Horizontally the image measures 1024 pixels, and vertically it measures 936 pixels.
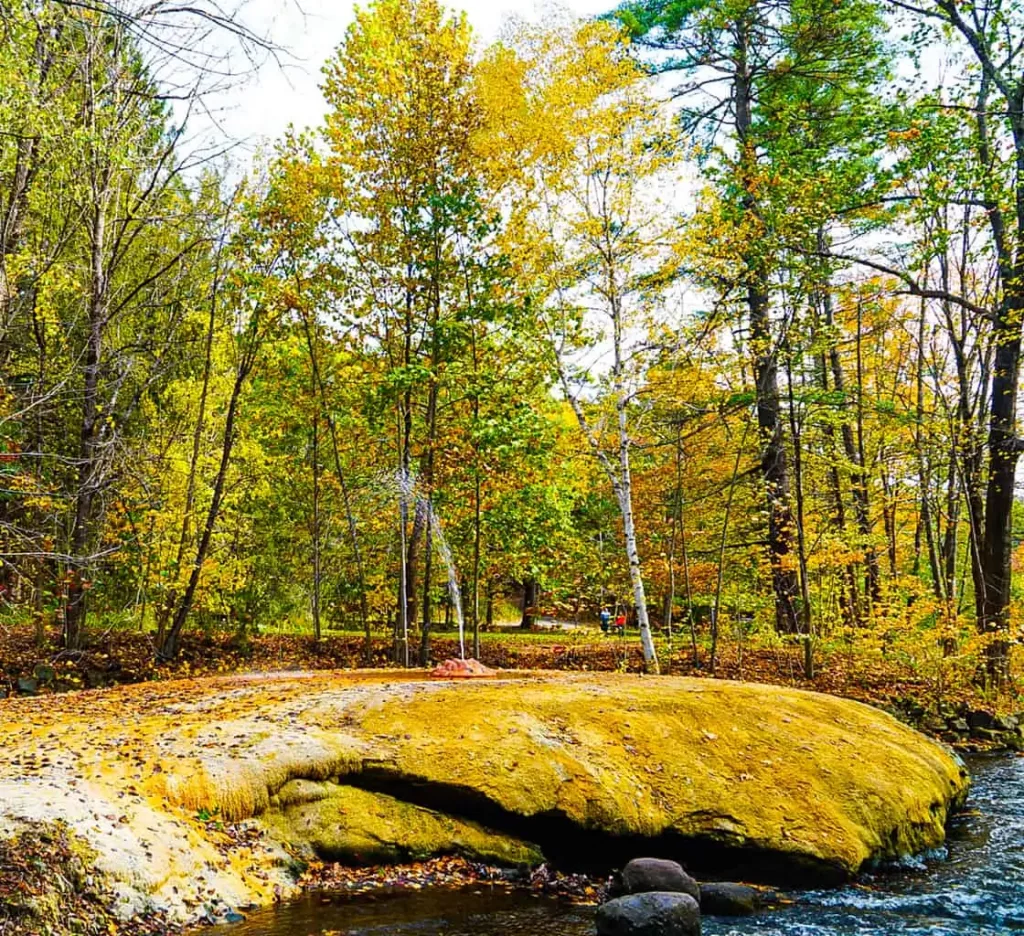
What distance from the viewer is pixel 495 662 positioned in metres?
14.0

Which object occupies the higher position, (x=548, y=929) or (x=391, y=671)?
(x=391, y=671)

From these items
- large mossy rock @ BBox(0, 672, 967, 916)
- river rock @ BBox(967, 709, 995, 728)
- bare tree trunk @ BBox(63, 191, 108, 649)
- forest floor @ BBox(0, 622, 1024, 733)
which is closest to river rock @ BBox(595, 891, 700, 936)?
large mossy rock @ BBox(0, 672, 967, 916)

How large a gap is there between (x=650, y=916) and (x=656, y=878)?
63 cm

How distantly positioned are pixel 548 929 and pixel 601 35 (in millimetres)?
11065

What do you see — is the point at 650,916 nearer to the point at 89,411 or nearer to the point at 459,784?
the point at 459,784

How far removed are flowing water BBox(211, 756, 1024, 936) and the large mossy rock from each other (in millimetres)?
276

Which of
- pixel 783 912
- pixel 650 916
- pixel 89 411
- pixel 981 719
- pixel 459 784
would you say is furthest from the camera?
pixel 89 411

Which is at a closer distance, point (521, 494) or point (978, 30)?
point (978, 30)

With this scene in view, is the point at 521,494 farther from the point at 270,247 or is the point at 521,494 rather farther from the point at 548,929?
the point at 548,929

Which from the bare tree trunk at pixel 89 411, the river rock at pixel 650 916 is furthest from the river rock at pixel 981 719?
the bare tree trunk at pixel 89 411

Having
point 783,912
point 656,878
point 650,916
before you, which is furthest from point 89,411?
point 783,912

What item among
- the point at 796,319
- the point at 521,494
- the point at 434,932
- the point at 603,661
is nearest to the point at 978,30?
the point at 796,319

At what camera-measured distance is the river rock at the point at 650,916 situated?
4168mm

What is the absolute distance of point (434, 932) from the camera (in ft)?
13.8
